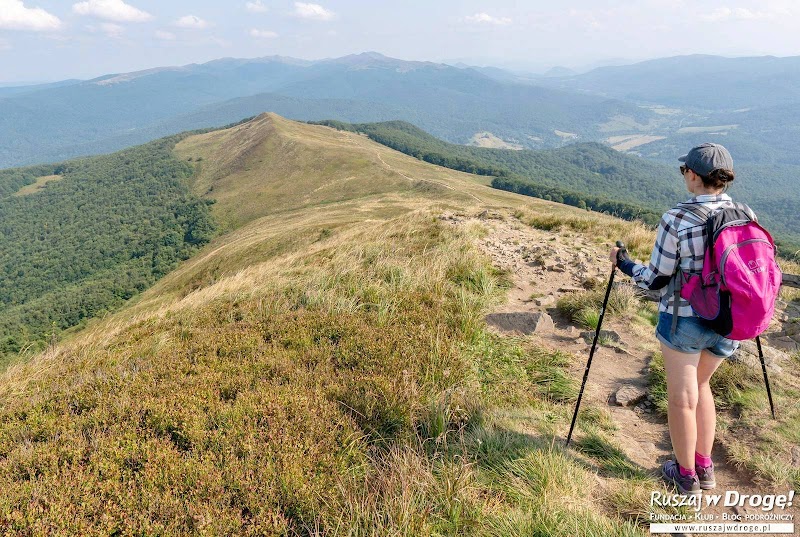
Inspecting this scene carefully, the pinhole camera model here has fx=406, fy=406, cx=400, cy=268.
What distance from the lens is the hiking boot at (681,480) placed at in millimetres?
3371

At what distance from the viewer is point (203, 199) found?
121 m

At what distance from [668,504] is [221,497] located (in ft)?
11.5

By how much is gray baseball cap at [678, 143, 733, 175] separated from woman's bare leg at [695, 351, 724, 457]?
1542 mm

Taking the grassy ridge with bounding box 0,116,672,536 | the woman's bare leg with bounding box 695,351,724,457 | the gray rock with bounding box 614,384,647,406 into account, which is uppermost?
the woman's bare leg with bounding box 695,351,724,457

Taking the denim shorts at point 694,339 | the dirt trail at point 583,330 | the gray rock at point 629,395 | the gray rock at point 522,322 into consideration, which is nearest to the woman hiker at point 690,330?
the denim shorts at point 694,339

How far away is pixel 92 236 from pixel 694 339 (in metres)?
163

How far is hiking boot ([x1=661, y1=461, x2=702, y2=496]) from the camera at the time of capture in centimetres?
337

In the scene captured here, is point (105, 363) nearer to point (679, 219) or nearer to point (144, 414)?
point (144, 414)

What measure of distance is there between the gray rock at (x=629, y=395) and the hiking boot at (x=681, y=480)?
1.37 meters

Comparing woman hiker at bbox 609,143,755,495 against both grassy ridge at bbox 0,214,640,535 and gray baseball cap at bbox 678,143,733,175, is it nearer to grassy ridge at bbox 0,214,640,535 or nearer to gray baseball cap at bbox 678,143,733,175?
gray baseball cap at bbox 678,143,733,175

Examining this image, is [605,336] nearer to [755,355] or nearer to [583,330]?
[583,330]

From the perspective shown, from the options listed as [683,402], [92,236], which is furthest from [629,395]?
[92,236]

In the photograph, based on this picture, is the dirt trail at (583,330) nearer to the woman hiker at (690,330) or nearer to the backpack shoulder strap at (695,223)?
the woman hiker at (690,330)

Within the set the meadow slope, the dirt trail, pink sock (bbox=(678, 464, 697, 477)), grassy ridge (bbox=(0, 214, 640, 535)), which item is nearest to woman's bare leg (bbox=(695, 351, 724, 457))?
pink sock (bbox=(678, 464, 697, 477))
